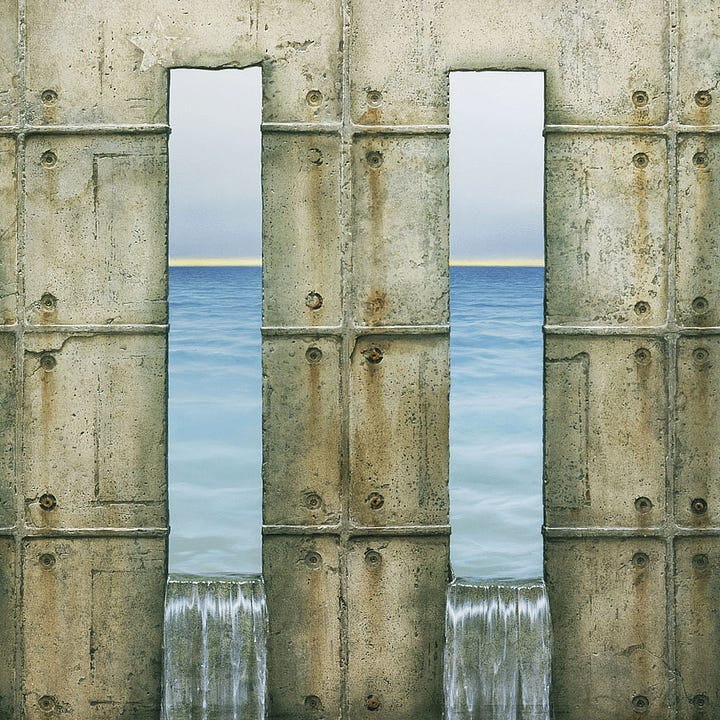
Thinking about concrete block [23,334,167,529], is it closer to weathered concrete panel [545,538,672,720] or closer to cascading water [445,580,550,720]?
cascading water [445,580,550,720]

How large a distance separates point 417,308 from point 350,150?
0.95 metres

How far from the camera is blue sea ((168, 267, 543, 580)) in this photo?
15945 mm

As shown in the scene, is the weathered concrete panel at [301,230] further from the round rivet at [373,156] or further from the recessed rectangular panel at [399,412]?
the recessed rectangular panel at [399,412]

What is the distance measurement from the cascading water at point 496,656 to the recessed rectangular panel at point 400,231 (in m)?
1.60

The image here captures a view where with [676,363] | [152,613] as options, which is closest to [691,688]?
[676,363]

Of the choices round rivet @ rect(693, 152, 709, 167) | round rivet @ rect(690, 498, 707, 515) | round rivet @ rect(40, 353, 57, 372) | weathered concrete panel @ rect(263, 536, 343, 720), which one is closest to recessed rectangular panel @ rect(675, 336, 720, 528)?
round rivet @ rect(690, 498, 707, 515)

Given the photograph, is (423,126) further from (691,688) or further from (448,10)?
(691,688)

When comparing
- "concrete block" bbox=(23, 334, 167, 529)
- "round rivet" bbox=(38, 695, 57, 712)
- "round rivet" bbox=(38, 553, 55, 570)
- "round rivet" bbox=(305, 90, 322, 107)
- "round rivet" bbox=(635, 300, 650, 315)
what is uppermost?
"round rivet" bbox=(305, 90, 322, 107)

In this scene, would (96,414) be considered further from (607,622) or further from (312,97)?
(607,622)

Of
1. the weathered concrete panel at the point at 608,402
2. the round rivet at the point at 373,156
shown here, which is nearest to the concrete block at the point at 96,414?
the round rivet at the point at 373,156

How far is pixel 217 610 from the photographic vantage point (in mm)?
6566

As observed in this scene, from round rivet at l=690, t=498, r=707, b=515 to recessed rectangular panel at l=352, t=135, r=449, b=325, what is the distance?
1.73m

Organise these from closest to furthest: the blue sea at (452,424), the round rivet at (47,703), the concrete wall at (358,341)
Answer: the concrete wall at (358,341) → the round rivet at (47,703) → the blue sea at (452,424)

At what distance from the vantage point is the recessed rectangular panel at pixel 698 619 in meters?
6.61
